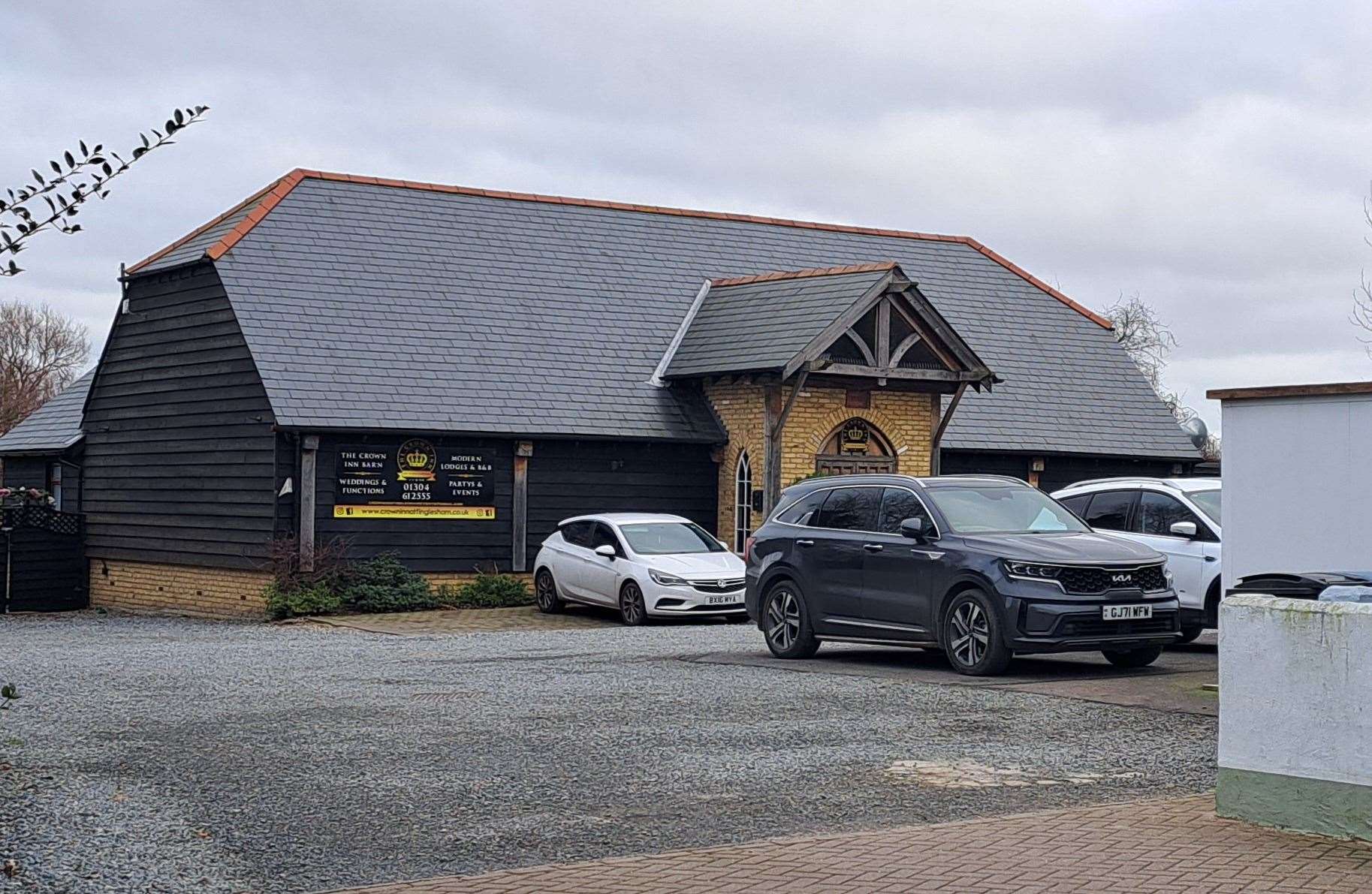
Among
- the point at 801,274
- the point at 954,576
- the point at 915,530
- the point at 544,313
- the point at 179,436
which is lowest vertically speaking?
the point at 954,576

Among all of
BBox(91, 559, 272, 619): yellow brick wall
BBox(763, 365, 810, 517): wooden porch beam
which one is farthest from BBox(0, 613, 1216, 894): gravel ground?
BBox(763, 365, 810, 517): wooden porch beam

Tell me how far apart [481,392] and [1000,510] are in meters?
12.7

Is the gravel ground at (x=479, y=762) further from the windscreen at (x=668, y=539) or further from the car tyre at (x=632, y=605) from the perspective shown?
the windscreen at (x=668, y=539)

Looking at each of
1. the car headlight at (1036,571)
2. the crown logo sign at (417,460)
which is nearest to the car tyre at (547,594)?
the crown logo sign at (417,460)

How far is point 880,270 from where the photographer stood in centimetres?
2789

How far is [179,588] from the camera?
94.0ft

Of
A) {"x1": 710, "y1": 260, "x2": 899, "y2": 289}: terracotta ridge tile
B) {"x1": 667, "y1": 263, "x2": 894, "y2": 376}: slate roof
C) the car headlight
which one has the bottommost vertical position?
the car headlight

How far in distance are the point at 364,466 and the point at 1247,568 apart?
628 inches

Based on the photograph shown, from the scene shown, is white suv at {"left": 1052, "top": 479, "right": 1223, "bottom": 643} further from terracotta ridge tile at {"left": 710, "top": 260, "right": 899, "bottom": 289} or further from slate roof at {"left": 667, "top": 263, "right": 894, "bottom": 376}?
terracotta ridge tile at {"left": 710, "top": 260, "right": 899, "bottom": 289}

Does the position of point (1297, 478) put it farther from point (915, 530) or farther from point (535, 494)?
point (535, 494)

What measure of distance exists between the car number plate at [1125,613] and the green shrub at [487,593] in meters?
13.3

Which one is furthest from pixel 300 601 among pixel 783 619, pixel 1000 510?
pixel 1000 510

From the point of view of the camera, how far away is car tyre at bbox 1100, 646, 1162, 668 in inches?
616

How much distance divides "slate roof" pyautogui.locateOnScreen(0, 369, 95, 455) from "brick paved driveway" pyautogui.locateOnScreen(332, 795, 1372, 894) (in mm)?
26761
